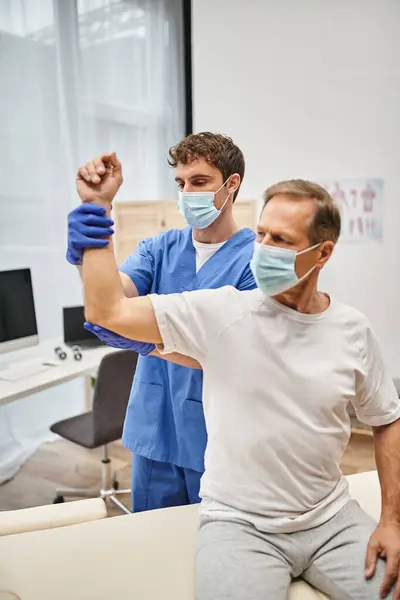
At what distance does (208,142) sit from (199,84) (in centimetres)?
259

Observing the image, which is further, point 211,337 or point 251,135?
point 251,135

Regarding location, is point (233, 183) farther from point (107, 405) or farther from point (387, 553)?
point (107, 405)

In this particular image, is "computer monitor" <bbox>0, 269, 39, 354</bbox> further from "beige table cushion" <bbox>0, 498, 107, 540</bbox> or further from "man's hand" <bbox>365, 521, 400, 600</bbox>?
"man's hand" <bbox>365, 521, 400, 600</bbox>

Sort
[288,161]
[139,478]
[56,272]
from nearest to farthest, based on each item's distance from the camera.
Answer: [139,478], [56,272], [288,161]

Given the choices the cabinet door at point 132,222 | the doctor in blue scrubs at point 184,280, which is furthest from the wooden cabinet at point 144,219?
the doctor in blue scrubs at point 184,280

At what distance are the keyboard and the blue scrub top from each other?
1.01 meters

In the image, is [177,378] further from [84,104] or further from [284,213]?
[84,104]

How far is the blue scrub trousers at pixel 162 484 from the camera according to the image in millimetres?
1547

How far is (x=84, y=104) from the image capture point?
134 inches

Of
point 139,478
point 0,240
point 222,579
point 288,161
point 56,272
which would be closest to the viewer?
point 222,579

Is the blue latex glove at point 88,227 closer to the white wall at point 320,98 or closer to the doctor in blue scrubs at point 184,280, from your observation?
the doctor in blue scrubs at point 184,280

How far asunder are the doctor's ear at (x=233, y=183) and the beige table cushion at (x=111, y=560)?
0.85m

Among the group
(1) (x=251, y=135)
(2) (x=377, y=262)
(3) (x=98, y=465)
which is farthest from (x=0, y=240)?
(2) (x=377, y=262)

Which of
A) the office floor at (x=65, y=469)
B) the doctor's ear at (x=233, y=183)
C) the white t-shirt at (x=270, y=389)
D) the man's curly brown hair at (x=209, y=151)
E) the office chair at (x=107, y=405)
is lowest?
the office floor at (x=65, y=469)
